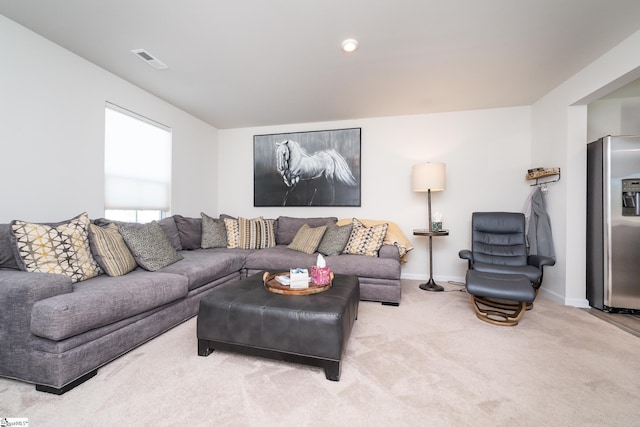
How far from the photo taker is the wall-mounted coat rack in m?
2.99

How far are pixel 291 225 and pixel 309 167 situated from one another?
1002mm

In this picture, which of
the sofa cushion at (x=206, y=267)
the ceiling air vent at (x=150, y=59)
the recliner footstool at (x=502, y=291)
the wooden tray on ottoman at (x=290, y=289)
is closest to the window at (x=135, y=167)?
the ceiling air vent at (x=150, y=59)

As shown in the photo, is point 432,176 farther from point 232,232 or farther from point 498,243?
point 232,232

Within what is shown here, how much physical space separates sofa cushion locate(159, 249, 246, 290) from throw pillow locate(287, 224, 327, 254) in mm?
689

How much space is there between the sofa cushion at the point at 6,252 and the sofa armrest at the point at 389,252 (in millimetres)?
3042

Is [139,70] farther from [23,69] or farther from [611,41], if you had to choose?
[611,41]

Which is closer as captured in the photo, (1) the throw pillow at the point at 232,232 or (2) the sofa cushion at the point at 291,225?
(1) the throw pillow at the point at 232,232

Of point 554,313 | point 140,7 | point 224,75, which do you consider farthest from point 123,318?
point 554,313

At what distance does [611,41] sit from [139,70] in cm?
431

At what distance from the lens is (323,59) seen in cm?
249

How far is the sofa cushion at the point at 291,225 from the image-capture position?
3.87m

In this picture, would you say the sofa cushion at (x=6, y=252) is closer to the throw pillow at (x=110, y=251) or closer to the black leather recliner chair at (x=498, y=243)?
the throw pillow at (x=110, y=251)

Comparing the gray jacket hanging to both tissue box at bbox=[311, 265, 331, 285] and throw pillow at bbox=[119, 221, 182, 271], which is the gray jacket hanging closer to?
tissue box at bbox=[311, 265, 331, 285]

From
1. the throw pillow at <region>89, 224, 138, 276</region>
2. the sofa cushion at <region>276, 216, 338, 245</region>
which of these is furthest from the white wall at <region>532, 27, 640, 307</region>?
the throw pillow at <region>89, 224, 138, 276</region>
